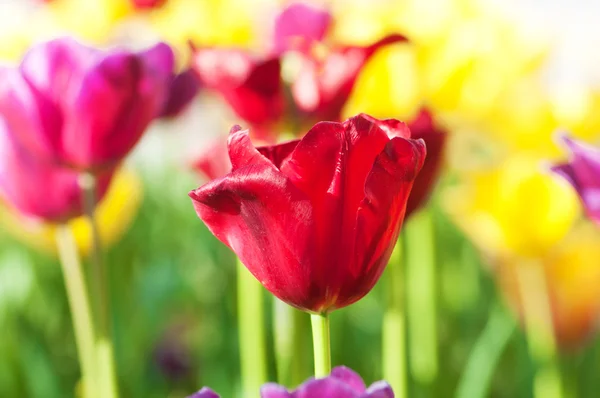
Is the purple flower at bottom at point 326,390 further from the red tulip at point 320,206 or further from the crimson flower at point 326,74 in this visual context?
the crimson flower at point 326,74

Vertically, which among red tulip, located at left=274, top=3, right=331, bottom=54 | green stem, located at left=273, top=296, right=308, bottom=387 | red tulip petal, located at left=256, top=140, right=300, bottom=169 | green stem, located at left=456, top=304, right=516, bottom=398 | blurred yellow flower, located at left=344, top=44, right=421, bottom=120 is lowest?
green stem, located at left=456, top=304, right=516, bottom=398

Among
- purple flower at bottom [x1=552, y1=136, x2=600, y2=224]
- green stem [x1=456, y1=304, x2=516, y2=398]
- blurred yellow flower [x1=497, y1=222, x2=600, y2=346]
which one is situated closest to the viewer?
purple flower at bottom [x1=552, y1=136, x2=600, y2=224]

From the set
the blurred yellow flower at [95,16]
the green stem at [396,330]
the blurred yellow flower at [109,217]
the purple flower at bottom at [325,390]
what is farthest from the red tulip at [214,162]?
the blurred yellow flower at [95,16]

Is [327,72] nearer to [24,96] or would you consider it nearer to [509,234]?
[24,96]

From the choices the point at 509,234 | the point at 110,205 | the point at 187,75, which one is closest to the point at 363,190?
the point at 187,75

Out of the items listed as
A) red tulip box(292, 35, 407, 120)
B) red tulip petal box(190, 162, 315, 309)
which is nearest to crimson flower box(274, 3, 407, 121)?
red tulip box(292, 35, 407, 120)

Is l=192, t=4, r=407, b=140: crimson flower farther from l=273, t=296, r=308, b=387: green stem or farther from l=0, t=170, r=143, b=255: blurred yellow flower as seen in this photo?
l=0, t=170, r=143, b=255: blurred yellow flower
